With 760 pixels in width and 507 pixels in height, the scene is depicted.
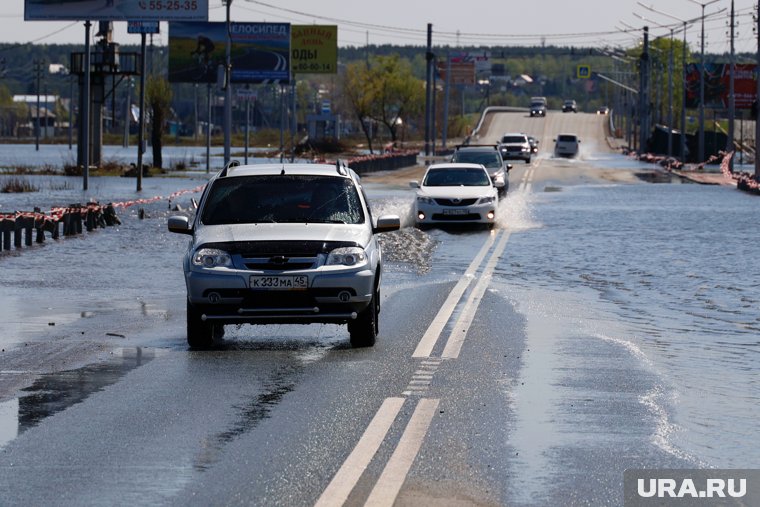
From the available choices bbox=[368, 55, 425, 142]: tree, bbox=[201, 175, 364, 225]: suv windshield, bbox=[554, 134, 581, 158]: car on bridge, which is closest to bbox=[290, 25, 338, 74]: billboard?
bbox=[554, 134, 581, 158]: car on bridge

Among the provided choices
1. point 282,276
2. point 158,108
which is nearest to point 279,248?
point 282,276

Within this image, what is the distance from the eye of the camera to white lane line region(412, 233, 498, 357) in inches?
571

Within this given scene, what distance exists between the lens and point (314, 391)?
1186cm

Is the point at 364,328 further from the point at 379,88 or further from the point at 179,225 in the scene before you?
the point at 379,88

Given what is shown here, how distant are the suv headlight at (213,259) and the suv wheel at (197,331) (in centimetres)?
38

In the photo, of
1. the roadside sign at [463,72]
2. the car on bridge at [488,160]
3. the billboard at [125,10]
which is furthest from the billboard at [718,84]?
the car on bridge at [488,160]

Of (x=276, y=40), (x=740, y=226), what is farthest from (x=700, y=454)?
(x=276, y=40)

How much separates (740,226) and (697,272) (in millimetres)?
12498

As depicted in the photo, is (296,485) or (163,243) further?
(163,243)

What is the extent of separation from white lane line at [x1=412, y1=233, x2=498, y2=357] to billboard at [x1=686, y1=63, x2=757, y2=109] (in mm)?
101439

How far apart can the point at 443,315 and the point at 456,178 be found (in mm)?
18430

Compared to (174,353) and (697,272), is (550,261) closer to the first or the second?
(697,272)

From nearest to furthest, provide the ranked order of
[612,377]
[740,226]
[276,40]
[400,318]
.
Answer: [612,377], [400,318], [740,226], [276,40]

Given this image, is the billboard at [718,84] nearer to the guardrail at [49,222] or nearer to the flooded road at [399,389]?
the guardrail at [49,222]
